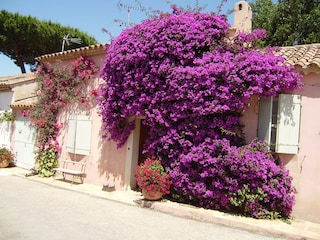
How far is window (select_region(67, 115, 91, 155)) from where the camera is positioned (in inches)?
442

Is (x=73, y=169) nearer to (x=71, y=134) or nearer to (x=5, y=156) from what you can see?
(x=71, y=134)

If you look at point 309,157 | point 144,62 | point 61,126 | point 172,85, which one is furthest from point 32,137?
point 309,157

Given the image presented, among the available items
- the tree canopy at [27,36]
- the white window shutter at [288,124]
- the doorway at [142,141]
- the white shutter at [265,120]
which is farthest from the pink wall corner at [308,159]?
the tree canopy at [27,36]

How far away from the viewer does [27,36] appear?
2378 cm

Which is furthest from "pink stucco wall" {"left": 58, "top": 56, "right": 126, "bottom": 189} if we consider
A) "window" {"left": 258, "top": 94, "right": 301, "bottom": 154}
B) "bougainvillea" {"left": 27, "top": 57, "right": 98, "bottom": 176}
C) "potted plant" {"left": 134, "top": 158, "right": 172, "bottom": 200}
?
"window" {"left": 258, "top": 94, "right": 301, "bottom": 154}

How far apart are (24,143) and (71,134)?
12.7 feet

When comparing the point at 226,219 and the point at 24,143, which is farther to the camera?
the point at 24,143

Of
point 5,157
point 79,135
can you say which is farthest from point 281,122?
point 5,157

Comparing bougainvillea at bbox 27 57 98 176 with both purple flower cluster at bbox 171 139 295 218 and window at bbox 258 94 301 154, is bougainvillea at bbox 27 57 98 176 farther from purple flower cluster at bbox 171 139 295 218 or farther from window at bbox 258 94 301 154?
window at bbox 258 94 301 154

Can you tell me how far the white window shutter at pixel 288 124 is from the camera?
7.51 metres

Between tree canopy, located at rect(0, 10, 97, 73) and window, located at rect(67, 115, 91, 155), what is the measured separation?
15.4 meters

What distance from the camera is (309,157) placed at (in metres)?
7.36

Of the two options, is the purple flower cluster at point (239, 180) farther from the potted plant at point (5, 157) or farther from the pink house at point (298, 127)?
the potted plant at point (5, 157)

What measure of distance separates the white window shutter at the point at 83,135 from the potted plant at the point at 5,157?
4991 mm
